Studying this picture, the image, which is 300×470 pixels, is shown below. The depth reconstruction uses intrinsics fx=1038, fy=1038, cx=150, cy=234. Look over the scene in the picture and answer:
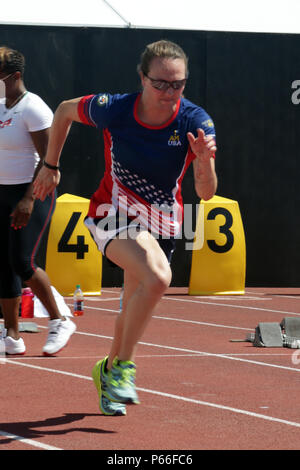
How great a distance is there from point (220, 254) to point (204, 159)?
358 inches

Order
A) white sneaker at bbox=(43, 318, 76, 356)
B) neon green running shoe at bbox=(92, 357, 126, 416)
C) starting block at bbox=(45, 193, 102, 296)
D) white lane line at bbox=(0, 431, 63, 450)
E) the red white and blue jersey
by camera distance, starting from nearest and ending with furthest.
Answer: white lane line at bbox=(0, 431, 63, 450) < the red white and blue jersey < neon green running shoe at bbox=(92, 357, 126, 416) < white sneaker at bbox=(43, 318, 76, 356) < starting block at bbox=(45, 193, 102, 296)

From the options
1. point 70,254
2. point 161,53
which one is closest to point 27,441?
point 161,53

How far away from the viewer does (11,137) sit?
25.6 ft

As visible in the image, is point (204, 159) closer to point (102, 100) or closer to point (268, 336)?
point (102, 100)

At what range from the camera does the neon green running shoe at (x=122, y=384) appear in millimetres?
5570

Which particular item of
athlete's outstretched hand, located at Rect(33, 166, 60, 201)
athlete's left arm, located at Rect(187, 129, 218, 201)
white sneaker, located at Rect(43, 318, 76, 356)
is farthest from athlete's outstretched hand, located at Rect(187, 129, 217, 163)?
white sneaker, located at Rect(43, 318, 76, 356)

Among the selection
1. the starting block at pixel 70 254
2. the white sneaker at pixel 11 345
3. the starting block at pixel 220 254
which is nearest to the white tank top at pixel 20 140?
the white sneaker at pixel 11 345

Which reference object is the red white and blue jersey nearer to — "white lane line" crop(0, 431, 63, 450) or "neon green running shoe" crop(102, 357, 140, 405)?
"neon green running shoe" crop(102, 357, 140, 405)

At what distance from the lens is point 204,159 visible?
5.50m

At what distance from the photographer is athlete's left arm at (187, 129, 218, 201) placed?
17.9 feet

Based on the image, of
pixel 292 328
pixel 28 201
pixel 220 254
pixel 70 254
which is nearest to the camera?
pixel 28 201

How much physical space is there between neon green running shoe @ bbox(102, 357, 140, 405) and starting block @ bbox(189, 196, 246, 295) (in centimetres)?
892

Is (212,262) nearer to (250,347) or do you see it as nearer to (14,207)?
(250,347)
